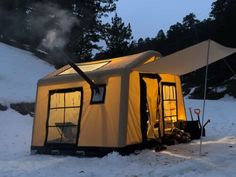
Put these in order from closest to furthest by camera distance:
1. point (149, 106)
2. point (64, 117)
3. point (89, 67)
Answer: point (149, 106) < point (64, 117) < point (89, 67)

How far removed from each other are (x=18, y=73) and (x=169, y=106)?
14602mm

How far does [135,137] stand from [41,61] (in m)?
20.5

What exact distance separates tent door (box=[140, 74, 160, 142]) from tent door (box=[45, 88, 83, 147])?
4.87 ft

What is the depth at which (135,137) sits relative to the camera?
10516 mm

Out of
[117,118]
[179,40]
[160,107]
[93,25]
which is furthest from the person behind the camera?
[179,40]

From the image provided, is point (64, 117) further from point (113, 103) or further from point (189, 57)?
point (189, 57)

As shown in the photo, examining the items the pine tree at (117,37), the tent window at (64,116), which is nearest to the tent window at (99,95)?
the tent window at (64,116)

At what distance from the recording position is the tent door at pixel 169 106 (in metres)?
12.3

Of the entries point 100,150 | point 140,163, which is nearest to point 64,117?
point 100,150

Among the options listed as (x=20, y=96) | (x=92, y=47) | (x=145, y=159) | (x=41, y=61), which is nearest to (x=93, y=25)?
(x=92, y=47)

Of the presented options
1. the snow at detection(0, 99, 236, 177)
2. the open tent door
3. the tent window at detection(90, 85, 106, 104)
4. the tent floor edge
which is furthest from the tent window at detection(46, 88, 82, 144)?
the open tent door

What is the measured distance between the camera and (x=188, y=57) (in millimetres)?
10602

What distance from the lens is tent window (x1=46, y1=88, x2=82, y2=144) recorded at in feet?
37.1

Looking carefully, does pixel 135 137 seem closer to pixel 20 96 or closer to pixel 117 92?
pixel 117 92
